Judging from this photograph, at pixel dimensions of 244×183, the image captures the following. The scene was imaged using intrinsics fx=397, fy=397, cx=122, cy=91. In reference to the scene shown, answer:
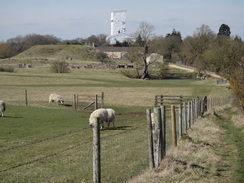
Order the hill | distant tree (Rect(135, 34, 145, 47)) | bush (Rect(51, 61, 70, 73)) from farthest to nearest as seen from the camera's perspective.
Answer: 1. the hill
2. distant tree (Rect(135, 34, 145, 47))
3. bush (Rect(51, 61, 70, 73))

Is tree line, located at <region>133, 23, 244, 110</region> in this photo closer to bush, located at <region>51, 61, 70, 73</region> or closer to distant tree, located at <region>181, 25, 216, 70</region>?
distant tree, located at <region>181, 25, 216, 70</region>

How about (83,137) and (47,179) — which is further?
(83,137)

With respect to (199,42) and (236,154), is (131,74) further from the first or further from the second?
(236,154)

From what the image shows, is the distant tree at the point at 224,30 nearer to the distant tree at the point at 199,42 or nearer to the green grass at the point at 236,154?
the distant tree at the point at 199,42

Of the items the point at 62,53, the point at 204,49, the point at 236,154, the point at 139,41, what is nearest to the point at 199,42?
the point at 204,49

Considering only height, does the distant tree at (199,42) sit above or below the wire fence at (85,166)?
above

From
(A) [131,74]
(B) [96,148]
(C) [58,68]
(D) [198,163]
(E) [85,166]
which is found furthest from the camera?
(A) [131,74]

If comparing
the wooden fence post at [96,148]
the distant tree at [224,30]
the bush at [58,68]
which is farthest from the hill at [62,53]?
the wooden fence post at [96,148]

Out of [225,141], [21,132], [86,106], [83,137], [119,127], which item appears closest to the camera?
[225,141]

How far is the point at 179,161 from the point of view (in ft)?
37.7

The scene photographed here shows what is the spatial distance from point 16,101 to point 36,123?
18.1 metres

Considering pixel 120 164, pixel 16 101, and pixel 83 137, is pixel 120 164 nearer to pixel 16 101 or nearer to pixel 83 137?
pixel 83 137

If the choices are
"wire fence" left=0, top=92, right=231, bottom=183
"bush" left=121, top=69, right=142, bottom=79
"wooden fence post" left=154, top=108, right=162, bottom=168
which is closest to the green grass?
"wooden fence post" left=154, top=108, right=162, bottom=168

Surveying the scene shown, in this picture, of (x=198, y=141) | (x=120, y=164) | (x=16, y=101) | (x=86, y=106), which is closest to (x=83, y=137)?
(x=198, y=141)
